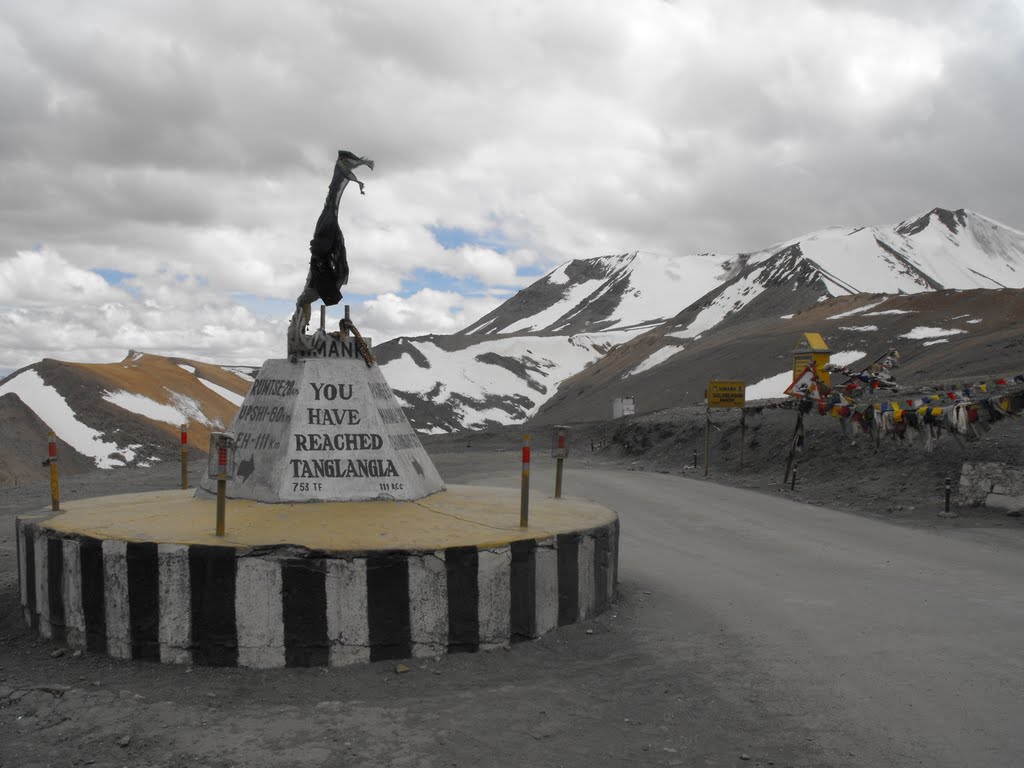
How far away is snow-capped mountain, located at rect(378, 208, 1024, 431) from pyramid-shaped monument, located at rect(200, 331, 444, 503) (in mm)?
48607

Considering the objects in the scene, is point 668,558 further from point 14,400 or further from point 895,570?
point 14,400

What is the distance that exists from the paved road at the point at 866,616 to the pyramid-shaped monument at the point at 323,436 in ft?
8.84

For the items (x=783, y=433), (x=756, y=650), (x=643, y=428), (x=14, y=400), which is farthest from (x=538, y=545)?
(x=14, y=400)

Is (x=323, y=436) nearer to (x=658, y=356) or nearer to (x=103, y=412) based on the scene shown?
(x=103, y=412)

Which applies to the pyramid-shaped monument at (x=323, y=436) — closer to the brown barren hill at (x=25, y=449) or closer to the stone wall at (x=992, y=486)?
the stone wall at (x=992, y=486)

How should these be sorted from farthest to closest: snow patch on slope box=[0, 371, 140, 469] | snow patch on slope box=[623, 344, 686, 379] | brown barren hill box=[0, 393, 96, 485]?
snow patch on slope box=[623, 344, 686, 379] → snow patch on slope box=[0, 371, 140, 469] → brown barren hill box=[0, 393, 96, 485]

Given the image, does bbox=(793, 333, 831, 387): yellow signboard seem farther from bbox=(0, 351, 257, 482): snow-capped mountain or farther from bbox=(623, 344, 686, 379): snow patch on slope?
bbox=(623, 344, 686, 379): snow patch on slope

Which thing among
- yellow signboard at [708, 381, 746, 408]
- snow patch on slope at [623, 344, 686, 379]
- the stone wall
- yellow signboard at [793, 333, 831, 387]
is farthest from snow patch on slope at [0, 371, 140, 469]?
snow patch on slope at [623, 344, 686, 379]

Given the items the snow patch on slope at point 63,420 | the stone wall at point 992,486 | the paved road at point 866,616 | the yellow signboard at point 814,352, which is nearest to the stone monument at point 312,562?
the paved road at point 866,616

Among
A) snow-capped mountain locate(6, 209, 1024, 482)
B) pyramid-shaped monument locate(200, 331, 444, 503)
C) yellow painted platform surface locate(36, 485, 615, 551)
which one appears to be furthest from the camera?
snow-capped mountain locate(6, 209, 1024, 482)

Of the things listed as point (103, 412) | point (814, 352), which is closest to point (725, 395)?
point (814, 352)

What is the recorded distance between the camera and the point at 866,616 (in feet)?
23.7

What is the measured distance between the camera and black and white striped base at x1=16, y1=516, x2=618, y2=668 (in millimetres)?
5824

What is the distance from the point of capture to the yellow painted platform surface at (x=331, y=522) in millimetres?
6094
